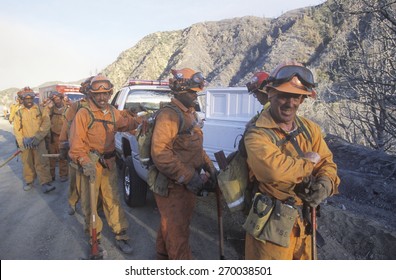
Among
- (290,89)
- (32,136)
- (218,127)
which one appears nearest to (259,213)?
(290,89)

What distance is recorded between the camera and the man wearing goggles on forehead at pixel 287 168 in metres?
2.03

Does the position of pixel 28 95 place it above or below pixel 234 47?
below

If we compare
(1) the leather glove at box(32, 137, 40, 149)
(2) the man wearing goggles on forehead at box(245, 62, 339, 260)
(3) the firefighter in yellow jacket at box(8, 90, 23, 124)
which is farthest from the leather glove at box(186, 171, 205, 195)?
(3) the firefighter in yellow jacket at box(8, 90, 23, 124)

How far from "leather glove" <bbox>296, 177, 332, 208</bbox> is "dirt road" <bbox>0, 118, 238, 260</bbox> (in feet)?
6.58

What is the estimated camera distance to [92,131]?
12.7 ft

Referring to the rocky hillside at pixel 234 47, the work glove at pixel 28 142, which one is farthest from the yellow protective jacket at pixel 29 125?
the rocky hillside at pixel 234 47

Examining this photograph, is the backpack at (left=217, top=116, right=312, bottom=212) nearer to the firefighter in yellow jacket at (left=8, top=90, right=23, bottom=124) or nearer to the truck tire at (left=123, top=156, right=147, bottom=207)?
the truck tire at (left=123, top=156, right=147, bottom=207)

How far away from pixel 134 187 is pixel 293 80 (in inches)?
149

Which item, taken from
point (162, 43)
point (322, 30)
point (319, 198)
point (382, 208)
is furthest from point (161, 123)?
point (162, 43)

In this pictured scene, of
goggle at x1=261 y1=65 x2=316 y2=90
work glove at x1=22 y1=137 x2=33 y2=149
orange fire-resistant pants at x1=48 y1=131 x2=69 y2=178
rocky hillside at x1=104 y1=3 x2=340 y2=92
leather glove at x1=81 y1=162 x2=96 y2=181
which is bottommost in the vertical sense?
orange fire-resistant pants at x1=48 y1=131 x2=69 y2=178

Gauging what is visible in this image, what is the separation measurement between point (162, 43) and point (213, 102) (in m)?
38.8

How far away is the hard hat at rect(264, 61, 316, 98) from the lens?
213cm

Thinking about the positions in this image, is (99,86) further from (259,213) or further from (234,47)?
(234,47)

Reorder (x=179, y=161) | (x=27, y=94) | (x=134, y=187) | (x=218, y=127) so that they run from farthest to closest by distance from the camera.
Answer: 1. (x=27, y=94)
2. (x=134, y=187)
3. (x=218, y=127)
4. (x=179, y=161)
